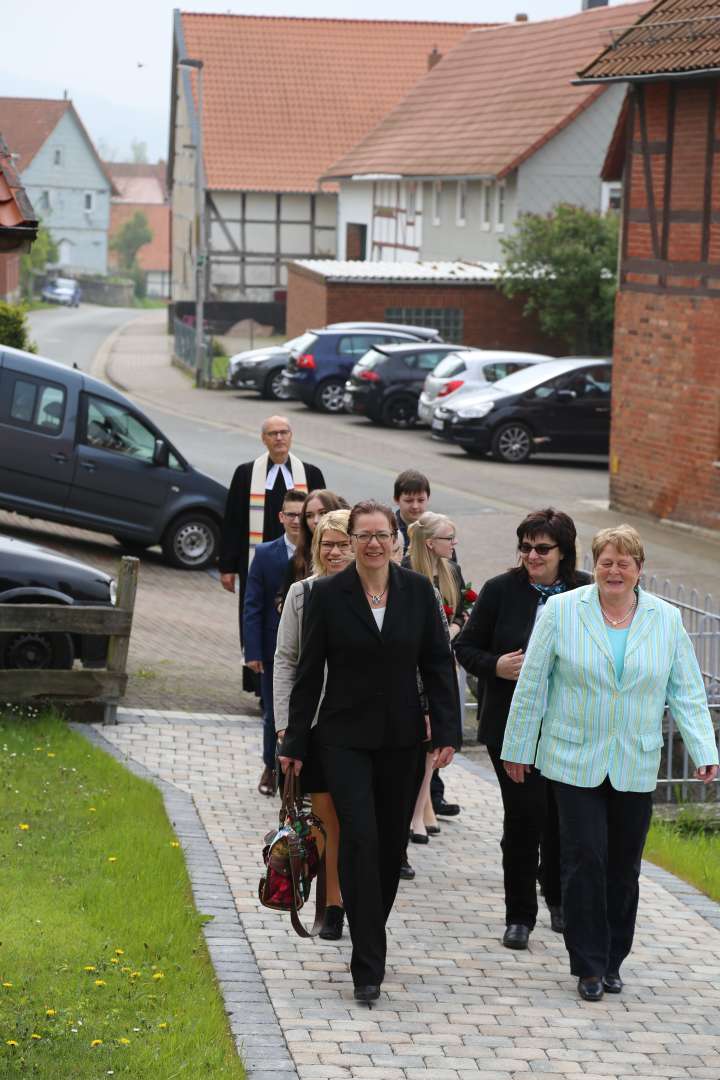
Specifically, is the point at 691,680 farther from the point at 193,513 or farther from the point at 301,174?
the point at 301,174

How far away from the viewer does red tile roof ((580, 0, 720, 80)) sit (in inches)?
864

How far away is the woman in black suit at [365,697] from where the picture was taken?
22.1ft

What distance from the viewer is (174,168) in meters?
73.9

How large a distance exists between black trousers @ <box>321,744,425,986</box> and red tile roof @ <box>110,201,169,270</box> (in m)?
126

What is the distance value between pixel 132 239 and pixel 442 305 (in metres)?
87.5

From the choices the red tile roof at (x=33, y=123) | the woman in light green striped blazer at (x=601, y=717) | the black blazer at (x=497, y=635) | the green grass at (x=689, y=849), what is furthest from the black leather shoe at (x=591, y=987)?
the red tile roof at (x=33, y=123)

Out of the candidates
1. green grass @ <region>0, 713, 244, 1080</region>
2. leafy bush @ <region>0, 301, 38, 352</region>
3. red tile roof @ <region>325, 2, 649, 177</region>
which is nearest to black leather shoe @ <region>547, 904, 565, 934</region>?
green grass @ <region>0, 713, 244, 1080</region>

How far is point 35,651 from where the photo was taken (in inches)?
476

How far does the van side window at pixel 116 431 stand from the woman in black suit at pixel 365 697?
12.7m

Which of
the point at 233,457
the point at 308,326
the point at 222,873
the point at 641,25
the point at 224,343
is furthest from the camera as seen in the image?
the point at 224,343

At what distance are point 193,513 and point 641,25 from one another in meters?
9.42

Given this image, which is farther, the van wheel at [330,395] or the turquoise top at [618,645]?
the van wheel at [330,395]

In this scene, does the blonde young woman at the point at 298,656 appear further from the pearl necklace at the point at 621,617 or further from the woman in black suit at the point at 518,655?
the pearl necklace at the point at 621,617

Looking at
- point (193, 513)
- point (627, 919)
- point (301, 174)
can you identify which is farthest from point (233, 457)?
point (301, 174)
